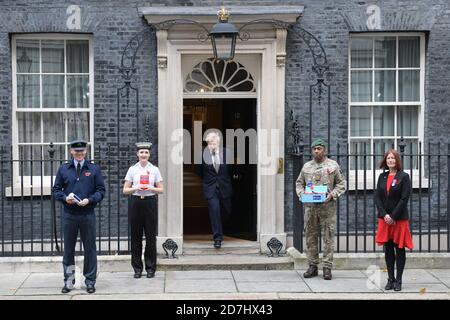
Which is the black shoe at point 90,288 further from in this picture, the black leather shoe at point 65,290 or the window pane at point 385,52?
the window pane at point 385,52

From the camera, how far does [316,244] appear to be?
10531mm

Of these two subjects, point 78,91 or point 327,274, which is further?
point 78,91

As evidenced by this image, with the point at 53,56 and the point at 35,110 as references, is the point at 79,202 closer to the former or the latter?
the point at 35,110

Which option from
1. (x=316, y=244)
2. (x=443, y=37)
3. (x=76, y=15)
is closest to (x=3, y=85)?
(x=76, y=15)

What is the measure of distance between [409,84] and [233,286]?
16.3 ft

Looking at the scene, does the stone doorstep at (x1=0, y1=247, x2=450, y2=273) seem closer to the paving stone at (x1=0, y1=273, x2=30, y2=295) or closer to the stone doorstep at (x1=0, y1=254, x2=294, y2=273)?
the stone doorstep at (x1=0, y1=254, x2=294, y2=273)

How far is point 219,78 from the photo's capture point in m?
12.6

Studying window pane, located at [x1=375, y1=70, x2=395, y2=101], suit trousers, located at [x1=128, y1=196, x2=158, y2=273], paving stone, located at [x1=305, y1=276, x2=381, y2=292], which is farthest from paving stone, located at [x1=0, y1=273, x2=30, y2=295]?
window pane, located at [x1=375, y1=70, x2=395, y2=101]

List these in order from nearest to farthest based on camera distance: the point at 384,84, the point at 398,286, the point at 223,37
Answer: the point at 398,286, the point at 223,37, the point at 384,84

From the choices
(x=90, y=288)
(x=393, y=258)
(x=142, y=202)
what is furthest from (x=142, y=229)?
(x=393, y=258)

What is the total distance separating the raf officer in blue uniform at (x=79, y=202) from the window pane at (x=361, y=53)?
513 centimetres

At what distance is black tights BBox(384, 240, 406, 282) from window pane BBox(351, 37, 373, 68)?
3988mm

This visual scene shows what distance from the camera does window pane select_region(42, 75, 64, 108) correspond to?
12516 mm
